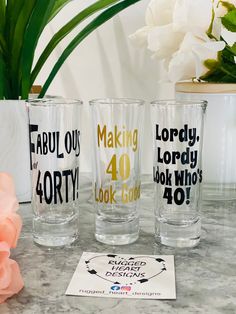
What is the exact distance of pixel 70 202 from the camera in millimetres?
752

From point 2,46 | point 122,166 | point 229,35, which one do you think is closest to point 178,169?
point 122,166

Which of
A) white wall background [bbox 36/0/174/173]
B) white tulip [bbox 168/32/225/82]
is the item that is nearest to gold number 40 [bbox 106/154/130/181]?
white tulip [bbox 168/32/225/82]

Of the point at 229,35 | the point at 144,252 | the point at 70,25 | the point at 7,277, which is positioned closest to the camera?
the point at 7,277

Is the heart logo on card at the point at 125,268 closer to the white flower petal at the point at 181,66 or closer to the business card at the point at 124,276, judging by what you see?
the business card at the point at 124,276

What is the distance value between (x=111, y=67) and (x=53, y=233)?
0.56m

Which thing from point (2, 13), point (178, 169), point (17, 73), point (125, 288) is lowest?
point (125, 288)

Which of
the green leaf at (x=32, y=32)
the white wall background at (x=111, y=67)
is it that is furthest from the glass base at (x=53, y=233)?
the white wall background at (x=111, y=67)

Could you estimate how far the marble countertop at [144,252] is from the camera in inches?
22.1

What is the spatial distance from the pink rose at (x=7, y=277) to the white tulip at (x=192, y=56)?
0.45m

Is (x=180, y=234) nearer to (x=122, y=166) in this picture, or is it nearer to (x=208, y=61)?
(x=122, y=166)

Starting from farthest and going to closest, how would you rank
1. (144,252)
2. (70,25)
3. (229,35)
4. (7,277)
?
(229,35), (70,25), (144,252), (7,277)

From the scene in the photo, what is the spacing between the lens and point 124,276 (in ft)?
2.07

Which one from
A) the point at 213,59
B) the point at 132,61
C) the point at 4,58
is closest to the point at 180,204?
the point at 213,59

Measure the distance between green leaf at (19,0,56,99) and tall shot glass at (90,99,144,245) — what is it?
222 mm
